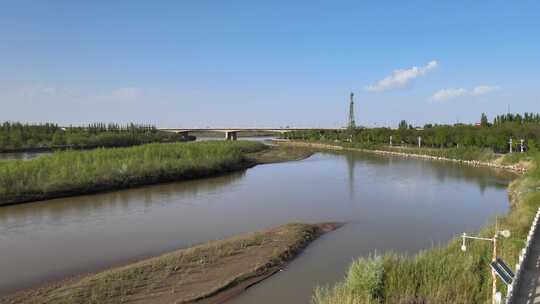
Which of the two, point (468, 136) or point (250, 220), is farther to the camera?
point (468, 136)

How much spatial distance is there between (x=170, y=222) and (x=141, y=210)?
11.6 feet

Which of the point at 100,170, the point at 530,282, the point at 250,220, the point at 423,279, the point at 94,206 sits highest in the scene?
the point at 100,170

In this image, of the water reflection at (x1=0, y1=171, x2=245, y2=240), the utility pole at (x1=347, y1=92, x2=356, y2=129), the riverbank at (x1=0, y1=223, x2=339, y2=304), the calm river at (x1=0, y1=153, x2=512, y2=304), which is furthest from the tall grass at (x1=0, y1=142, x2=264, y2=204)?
the utility pole at (x1=347, y1=92, x2=356, y2=129)

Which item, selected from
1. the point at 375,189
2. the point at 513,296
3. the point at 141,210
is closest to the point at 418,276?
the point at 513,296

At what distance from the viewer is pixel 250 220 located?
58.4 feet

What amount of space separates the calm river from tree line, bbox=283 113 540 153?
20208 millimetres

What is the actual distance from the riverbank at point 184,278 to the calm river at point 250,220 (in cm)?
57

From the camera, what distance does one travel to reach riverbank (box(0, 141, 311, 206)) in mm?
22391

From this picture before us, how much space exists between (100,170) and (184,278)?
62.9ft

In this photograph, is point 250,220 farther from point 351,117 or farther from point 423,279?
point 351,117

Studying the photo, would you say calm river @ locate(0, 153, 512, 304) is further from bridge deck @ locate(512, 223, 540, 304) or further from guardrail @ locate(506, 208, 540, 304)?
bridge deck @ locate(512, 223, 540, 304)

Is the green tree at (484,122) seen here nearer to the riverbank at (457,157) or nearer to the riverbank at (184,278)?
the riverbank at (457,157)

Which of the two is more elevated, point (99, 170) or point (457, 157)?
point (99, 170)

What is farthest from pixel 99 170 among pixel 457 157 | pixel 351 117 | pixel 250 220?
pixel 351 117
